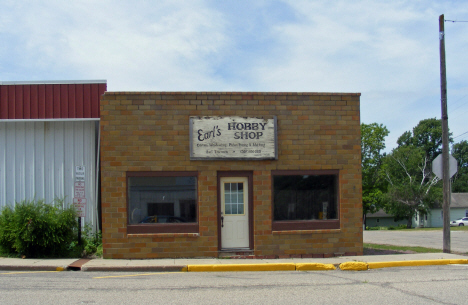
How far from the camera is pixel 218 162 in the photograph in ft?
40.6

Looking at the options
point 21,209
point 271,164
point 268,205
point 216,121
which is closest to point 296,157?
point 271,164

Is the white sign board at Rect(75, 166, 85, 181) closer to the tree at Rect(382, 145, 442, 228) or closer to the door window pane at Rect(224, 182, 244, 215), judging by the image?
the door window pane at Rect(224, 182, 244, 215)

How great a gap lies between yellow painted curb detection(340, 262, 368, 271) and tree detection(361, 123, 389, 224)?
51.4 meters

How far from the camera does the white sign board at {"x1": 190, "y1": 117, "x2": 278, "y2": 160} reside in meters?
12.3

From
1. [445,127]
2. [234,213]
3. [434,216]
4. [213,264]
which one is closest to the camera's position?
[213,264]

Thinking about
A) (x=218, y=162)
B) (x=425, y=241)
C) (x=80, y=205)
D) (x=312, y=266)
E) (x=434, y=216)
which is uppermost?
(x=218, y=162)

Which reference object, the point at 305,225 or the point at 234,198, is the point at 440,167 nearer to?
the point at 305,225

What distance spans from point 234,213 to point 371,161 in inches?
2051

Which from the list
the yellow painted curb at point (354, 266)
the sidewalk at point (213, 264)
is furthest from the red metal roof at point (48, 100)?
the yellow painted curb at point (354, 266)

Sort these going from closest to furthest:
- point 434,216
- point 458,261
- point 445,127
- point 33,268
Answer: point 33,268 < point 458,261 < point 445,127 < point 434,216

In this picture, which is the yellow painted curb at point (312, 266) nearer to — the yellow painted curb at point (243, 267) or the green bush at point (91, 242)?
the yellow painted curb at point (243, 267)

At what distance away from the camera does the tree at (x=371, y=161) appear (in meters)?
61.2

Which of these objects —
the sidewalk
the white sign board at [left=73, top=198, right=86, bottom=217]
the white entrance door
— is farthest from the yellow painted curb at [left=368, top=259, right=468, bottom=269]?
the white sign board at [left=73, top=198, right=86, bottom=217]

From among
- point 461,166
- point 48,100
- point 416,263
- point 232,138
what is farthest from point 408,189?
point 48,100
